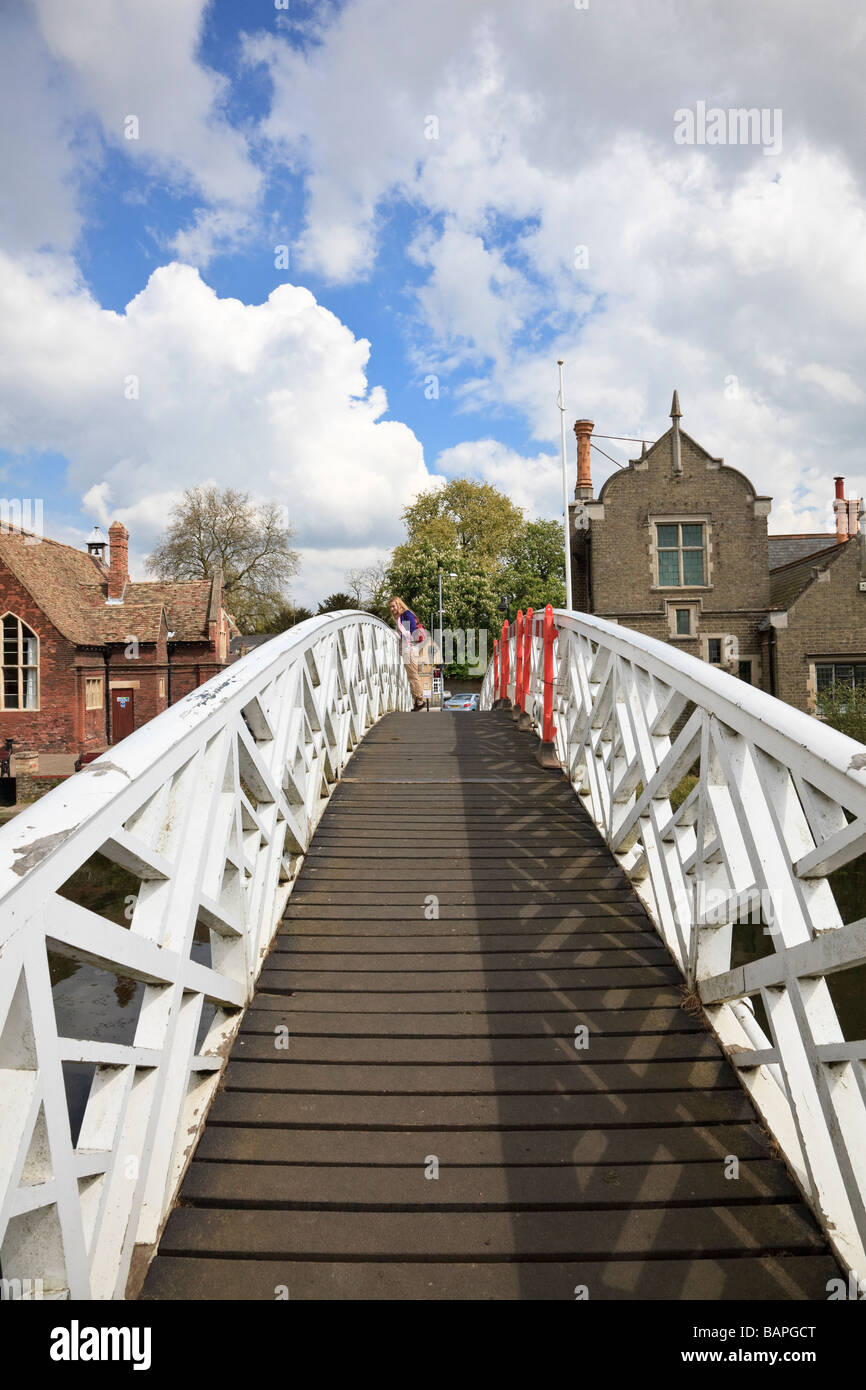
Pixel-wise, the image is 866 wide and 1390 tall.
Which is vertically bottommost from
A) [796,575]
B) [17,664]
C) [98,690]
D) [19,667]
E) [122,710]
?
[122,710]

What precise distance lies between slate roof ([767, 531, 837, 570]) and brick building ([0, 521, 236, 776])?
2144 cm

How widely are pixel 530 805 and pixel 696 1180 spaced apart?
334cm

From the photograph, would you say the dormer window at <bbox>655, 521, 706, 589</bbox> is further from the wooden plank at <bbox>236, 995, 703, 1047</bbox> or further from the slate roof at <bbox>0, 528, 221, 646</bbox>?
the wooden plank at <bbox>236, 995, 703, 1047</bbox>

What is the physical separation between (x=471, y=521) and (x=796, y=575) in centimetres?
2679

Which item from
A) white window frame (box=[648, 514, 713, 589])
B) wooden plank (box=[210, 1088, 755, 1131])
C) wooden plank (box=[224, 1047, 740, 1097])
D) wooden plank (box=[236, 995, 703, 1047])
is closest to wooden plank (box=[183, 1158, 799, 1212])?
wooden plank (box=[210, 1088, 755, 1131])

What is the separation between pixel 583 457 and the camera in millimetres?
29594

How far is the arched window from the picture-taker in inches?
1085

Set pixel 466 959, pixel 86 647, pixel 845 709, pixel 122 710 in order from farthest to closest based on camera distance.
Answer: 1. pixel 122 710
2. pixel 86 647
3. pixel 845 709
4. pixel 466 959

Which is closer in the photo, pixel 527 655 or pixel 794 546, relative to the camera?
pixel 527 655

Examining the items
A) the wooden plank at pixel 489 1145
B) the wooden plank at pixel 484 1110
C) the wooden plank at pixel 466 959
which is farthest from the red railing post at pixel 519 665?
the wooden plank at pixel 489 1145

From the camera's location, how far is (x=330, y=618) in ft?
20.7

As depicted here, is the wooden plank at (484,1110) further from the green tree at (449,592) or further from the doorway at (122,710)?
the green tree at (449,592)

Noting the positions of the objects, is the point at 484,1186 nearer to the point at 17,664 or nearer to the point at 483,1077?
the point at 483,1077

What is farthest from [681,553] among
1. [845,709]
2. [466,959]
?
[466,959]
